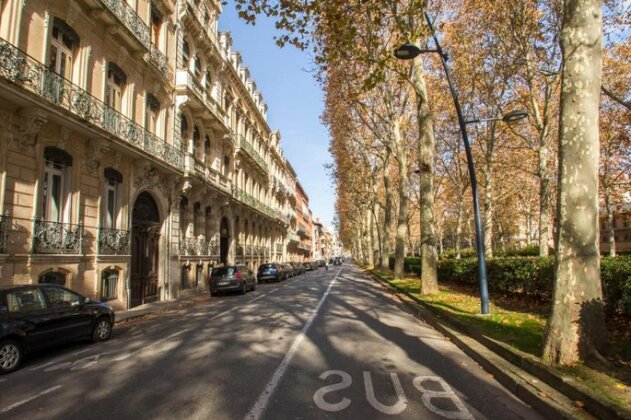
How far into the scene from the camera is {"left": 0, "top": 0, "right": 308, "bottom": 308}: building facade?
11.6 m

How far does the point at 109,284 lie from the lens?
15547 millimetres

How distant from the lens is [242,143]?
112 feet

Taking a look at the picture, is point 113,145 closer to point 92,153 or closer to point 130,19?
point 92,153

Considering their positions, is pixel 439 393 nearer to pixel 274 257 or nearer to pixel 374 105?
pixel 374 105

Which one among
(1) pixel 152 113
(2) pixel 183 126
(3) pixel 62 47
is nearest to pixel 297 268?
(2) pixel 183 126

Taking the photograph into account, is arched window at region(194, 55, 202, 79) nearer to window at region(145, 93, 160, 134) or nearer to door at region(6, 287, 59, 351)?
window at region(145, 93, 160, 134)

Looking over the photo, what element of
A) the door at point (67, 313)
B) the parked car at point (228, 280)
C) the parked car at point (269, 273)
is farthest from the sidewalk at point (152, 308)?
the parked car at point (269, 273)

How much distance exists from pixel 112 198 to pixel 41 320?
9.41 m

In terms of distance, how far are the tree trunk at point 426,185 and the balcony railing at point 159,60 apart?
36.2ft

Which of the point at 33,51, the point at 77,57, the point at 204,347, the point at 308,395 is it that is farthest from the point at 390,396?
the point at 77,57

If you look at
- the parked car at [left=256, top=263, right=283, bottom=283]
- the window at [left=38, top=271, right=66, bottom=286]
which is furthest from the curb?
the parked car at [left=256, top=263, right=283, bottom=283]

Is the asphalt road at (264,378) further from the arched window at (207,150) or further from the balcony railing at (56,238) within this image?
the arched window at (207,150)

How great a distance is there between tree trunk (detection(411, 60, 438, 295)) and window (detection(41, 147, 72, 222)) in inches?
472

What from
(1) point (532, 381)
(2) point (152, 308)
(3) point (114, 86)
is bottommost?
(2) point (152, 308)
